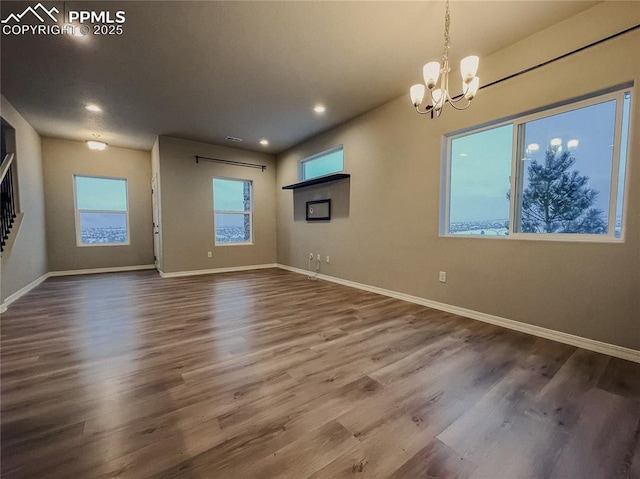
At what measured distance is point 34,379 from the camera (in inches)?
68.8

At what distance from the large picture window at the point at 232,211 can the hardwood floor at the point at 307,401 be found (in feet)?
10.9

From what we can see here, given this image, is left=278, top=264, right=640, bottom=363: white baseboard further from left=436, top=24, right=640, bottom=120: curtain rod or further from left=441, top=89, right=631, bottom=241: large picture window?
left=436, top=24, right=640, bottom=120: curtain rod

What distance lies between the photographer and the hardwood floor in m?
→ 1.15

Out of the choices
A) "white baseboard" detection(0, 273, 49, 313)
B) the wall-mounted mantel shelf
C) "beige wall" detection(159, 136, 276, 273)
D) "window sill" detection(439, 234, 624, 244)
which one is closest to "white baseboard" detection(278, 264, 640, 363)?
"window sill" detection(439, 234, 624, 244)

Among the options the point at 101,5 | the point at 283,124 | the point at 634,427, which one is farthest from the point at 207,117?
the point at 634,427

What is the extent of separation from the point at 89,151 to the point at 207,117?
3.31m

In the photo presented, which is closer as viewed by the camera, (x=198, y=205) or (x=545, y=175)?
(x=545, y=175)

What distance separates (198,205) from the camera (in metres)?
5.64

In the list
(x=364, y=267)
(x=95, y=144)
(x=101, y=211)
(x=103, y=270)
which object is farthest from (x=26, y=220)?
(x=364, y=267)

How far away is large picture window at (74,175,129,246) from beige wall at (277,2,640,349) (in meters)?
4.96

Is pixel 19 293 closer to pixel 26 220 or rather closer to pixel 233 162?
pixel 26 220

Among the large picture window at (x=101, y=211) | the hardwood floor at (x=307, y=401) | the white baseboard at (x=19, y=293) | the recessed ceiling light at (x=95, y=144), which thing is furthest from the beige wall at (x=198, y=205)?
the hardwood floor at (x=307, y=401)

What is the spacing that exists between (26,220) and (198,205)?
254 cm

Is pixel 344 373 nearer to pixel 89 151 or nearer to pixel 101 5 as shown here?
pixel 101 5
